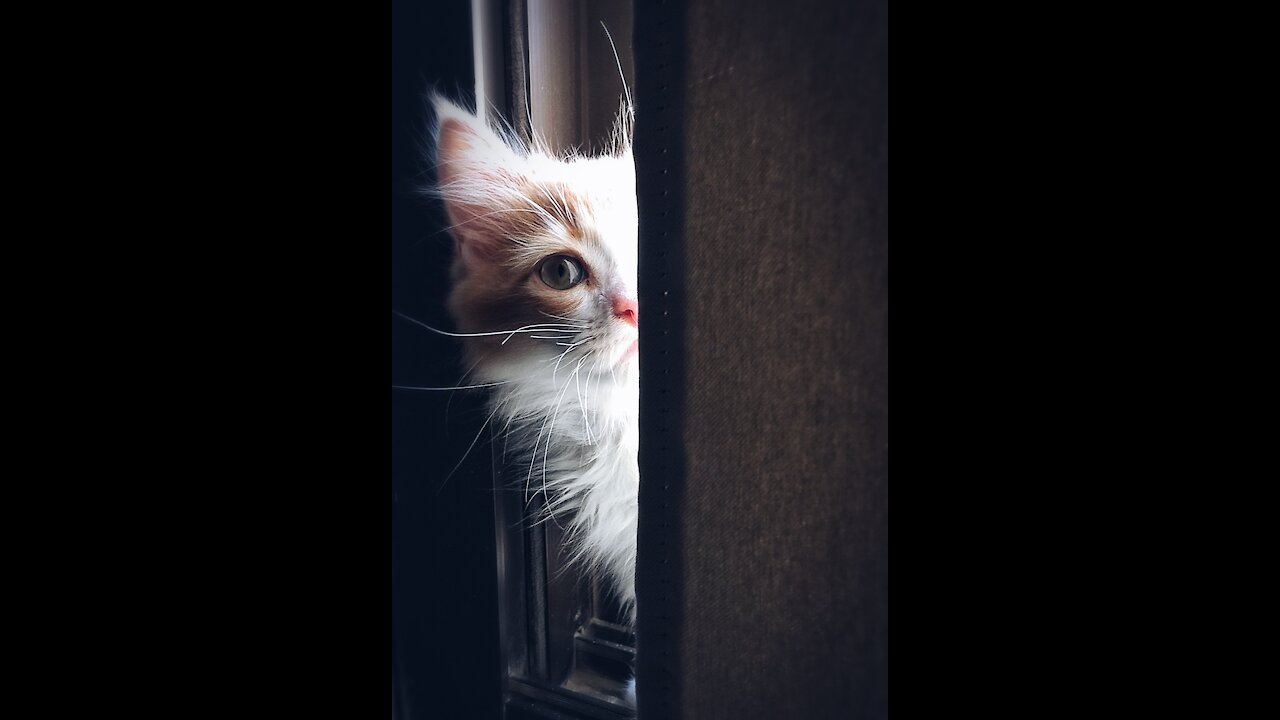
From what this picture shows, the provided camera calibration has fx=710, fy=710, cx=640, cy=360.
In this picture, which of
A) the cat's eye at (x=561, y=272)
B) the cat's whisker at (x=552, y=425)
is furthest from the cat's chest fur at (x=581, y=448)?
the cat's eye at (x=561, y=272)

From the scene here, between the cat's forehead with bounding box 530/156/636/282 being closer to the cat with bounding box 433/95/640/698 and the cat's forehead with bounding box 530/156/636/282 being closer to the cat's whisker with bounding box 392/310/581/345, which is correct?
the cat with bounding box 433/95/640/698

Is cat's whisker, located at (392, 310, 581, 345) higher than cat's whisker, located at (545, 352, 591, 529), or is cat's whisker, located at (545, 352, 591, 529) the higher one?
cat's whisker, located at (392, 310, 581, 345)

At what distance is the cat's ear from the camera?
978 millimetres

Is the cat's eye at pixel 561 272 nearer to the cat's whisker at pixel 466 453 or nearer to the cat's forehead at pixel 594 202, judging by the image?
the cat's forehead at pixel 594 202

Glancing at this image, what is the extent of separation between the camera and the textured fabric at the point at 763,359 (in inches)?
28.7

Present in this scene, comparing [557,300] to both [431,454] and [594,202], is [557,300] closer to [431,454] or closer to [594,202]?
[594,202]

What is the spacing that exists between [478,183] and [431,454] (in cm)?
41

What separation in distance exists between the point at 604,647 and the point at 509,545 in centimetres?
20

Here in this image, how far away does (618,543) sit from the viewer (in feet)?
3.21

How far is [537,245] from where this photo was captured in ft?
3.20

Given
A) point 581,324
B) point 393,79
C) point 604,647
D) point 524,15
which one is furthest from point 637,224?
point 604,647

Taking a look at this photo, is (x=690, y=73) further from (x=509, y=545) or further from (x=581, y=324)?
(x=509, y=545)

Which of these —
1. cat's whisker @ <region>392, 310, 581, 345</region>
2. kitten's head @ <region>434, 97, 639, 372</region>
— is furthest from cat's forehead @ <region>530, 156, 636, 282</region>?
cat's whisker @ <region>392, 310, 581, 345</region>

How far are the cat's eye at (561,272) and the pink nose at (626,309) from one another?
2.6 inches
